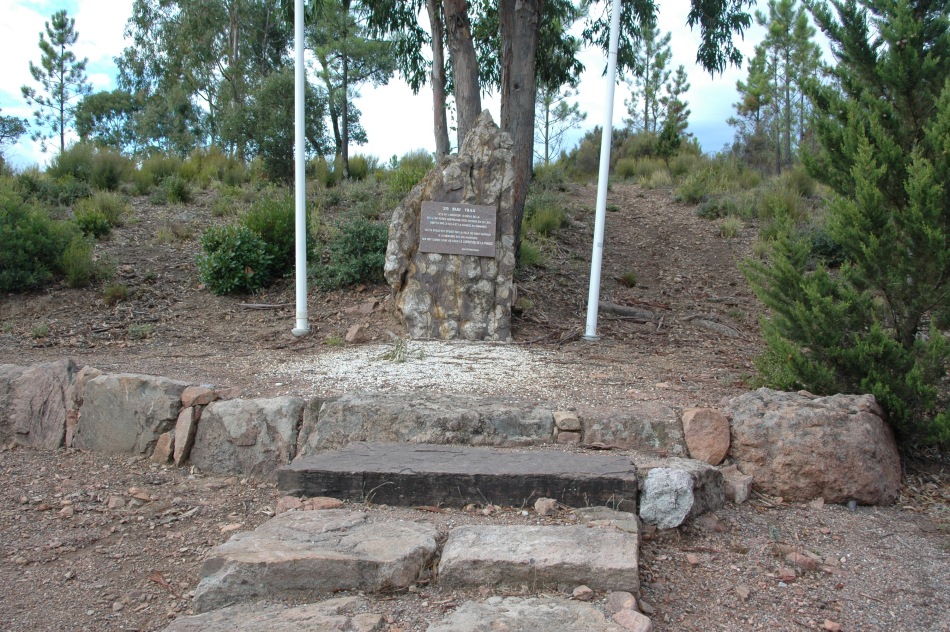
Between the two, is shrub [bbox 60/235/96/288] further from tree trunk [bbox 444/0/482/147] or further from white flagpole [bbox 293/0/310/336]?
tree trunk [bbox 444/0/482/147]

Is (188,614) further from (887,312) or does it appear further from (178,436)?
(887,312)

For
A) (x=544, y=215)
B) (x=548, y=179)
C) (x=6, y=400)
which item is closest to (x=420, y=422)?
(x=6, y=400)

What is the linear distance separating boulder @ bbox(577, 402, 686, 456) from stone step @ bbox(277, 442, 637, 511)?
1.39 feet

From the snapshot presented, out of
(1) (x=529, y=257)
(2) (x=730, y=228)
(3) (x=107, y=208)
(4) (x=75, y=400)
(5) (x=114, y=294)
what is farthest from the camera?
(2) (x=730, y=228)

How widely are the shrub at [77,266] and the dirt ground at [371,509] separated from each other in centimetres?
19

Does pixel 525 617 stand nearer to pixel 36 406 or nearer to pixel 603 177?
pixel 36 406

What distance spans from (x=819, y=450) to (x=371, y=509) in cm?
262

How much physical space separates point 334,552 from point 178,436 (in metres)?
2.34

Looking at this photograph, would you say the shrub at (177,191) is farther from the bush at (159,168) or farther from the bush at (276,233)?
the bush at (276,233)

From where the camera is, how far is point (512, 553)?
326 cm

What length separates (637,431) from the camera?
4.66 m

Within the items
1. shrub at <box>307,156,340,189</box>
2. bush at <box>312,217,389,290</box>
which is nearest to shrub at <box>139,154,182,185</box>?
shrub at <box>307,156,340,189</box>

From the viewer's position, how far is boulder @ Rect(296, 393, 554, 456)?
185 inches

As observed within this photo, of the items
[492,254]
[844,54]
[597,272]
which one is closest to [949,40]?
[844,54]
